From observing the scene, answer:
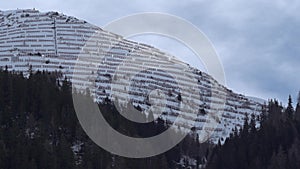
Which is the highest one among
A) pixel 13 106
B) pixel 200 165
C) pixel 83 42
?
pixel 83 42

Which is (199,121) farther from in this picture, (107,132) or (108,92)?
(107,132)

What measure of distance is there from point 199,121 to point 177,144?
25.5 m

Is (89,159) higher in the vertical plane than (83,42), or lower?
lower

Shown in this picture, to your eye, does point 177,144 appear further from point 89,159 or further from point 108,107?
point 89,159

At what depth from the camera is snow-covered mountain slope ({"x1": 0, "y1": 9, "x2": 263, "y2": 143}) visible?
5699 inches

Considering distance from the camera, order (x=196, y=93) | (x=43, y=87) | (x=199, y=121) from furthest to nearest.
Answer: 1. (x=196, y=93)
2. (x=199, y=121)
3. (x=43, y=87)

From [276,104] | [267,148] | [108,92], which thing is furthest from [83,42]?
[267,148]

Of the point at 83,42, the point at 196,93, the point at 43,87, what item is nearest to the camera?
the point at 43,87

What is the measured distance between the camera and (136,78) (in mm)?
167375

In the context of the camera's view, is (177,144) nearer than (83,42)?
Yes

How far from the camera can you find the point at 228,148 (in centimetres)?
11225

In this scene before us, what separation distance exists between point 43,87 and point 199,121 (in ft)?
120

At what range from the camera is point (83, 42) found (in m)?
198

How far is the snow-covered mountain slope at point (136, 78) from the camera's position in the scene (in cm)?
14475
